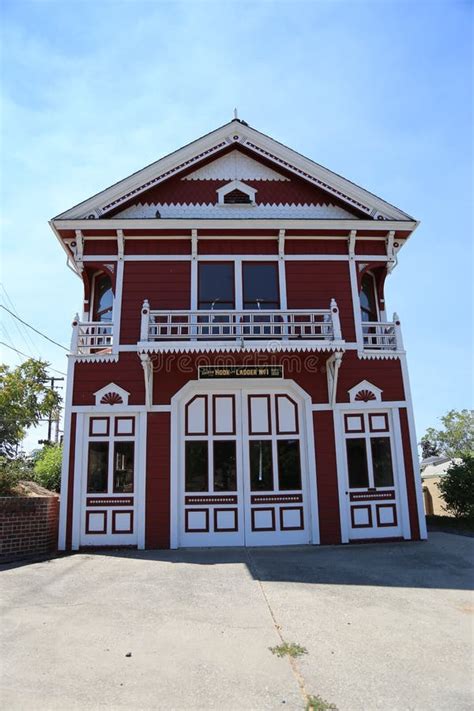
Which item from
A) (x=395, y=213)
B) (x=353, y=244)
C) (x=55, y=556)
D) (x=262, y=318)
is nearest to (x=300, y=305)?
(x=262, y=318)

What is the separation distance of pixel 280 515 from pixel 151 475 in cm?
325

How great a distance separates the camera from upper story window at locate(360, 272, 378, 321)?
46.4 feet

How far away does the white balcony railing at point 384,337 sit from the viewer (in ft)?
43.0

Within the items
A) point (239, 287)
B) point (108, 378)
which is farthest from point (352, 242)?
point (108, 378)

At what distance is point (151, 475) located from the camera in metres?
11.8

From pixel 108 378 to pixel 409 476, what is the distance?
7.93 m

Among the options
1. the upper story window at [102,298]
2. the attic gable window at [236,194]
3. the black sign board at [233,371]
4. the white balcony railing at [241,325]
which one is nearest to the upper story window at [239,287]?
the white balcony railing at [241,325]

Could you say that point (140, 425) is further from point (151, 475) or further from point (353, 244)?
point (353, 244)

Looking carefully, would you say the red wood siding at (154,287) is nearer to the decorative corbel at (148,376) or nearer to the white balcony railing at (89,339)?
the white balcony railing at (89,339)

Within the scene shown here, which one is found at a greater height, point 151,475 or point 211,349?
point 211,349

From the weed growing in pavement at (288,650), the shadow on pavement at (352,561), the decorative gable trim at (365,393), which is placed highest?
→ the decorative gable trim at (365,393)

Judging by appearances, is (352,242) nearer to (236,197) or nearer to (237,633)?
(236,197)

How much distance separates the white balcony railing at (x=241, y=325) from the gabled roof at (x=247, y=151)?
3481 millimetres

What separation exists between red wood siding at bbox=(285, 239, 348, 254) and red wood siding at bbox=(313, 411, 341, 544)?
4.52 m
